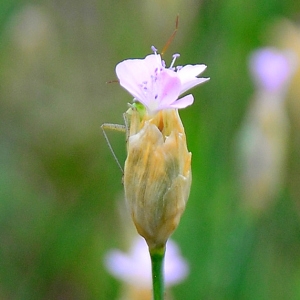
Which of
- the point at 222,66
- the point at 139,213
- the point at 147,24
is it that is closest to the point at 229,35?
the point at 222,66

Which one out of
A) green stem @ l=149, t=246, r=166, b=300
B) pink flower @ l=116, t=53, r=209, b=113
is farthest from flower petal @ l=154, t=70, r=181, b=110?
green stem @ l=149, t=246, r=166, b=300

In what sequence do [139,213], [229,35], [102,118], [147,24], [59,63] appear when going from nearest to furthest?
[139,213] → [229,35] → [147,24] → [102,118] → [59,63]

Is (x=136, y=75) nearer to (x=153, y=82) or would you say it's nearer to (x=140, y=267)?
(x=153, y=82)

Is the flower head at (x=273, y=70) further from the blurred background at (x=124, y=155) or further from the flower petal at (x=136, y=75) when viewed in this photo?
the flower petal at (x=136, y=75)

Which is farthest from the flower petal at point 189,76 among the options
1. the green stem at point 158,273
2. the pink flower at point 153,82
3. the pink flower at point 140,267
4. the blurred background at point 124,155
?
the blurred background at point 124,155

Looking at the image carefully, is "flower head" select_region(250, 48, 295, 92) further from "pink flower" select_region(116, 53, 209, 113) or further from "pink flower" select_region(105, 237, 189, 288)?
"pink flower" select_region(116, 53, 209, 113)

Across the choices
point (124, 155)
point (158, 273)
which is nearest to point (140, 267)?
point (158, 273)

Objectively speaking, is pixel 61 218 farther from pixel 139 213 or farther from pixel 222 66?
pixel 139 213
